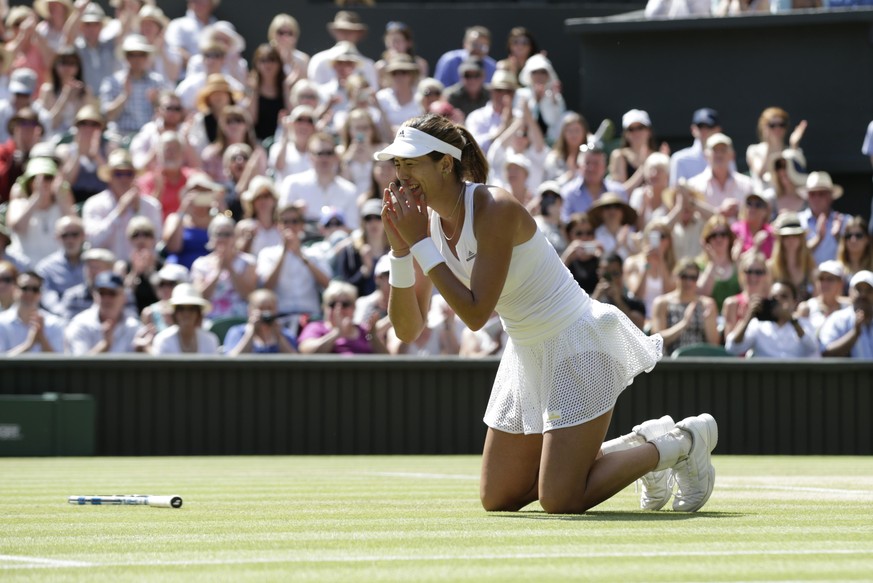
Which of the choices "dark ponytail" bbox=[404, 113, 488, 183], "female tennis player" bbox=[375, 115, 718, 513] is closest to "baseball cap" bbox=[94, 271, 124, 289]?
"female tennis player" bbox=[375, 115, 718, 513]

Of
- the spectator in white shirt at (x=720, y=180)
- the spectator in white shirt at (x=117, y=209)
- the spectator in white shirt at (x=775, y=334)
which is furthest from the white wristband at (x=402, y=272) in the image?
the spectator in white shirt at (x=720, y=180)

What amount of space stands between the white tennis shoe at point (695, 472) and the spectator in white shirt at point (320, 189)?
28.3ft

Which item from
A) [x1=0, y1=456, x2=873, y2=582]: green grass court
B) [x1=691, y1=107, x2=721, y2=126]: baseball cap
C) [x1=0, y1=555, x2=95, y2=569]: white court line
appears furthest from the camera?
[x1=691, y1=107, x2=721, y2=126]: baseball cap

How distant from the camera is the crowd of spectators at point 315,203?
43.0ft

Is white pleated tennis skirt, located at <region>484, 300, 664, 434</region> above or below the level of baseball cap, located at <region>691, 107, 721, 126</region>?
below

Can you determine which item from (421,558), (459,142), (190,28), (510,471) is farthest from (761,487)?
(190,28)

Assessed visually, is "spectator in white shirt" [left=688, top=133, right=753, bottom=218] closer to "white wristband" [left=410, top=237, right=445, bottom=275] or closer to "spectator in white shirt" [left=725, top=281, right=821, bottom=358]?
"spectator in white shirt" [left=725, top=281, right=821, bottom=358]

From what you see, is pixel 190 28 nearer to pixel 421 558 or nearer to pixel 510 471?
pixel 510 471

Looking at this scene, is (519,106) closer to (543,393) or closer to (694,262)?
(694,262)

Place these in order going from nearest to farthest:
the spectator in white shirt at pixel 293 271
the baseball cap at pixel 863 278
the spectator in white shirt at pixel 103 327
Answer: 1. the baseball cap at pixel 863 278
2. the spectator in white shirt at pixel 103 327
3. the spectator in white shirt at pixel 293 271

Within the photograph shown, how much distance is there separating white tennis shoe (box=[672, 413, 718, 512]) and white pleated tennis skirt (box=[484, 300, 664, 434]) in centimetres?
33

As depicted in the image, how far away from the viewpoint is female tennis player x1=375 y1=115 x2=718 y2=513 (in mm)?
5910

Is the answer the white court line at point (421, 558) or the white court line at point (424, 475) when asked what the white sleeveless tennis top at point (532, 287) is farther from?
the white court line at point (424, 475)

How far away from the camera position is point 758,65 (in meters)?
17.0
